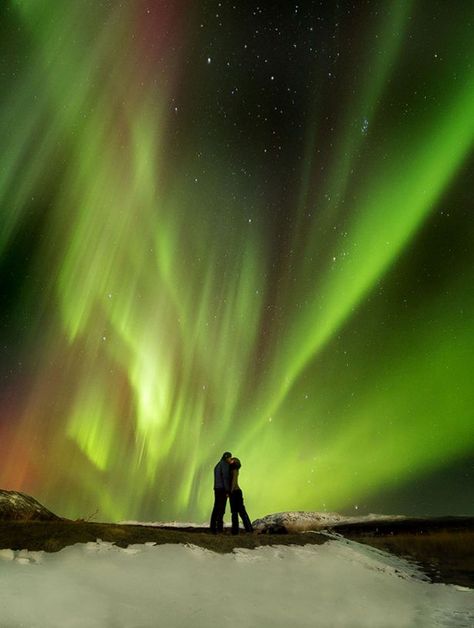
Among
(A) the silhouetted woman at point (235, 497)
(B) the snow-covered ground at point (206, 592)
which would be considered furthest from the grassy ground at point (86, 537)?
(A) the silhouetted woman at point (235, 497)

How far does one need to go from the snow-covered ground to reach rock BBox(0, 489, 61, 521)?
8.58m

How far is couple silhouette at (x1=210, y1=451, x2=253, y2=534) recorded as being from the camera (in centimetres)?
1285

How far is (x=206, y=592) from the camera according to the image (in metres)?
7.07

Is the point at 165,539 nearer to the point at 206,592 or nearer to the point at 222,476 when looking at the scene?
the point at 206,592

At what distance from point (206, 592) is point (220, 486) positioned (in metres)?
5.82

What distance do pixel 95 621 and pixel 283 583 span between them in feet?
11.5

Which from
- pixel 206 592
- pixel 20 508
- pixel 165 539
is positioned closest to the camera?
pixel 206 592

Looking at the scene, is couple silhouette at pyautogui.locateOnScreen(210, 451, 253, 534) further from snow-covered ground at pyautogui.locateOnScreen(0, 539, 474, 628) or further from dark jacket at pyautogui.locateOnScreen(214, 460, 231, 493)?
snow-covered ground at pyautogui.locateOnScreen(0, 539, 474, 628)

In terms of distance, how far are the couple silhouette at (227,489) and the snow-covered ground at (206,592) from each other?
288cm

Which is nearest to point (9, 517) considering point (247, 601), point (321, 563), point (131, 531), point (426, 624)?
point (131, 531)

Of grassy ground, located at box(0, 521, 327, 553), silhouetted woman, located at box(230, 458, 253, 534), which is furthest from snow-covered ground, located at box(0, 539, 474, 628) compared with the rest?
silhouetted woman, located at box(230, 458, 253, 534)

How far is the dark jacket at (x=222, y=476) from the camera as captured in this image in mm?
12844

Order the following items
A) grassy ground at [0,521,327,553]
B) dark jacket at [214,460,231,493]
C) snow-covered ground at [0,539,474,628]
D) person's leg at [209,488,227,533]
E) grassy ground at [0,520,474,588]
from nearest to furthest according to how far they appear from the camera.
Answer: snow-covered ground at [0,539,474,628] < grassy ground at [0,521,327,553] < grassy ground at [0,520,474,588] < dark jacket at [214,460,231,493] < person's leg at [209,488,227,533]

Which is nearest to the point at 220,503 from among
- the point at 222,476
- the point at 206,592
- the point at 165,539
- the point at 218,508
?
the point at 218,508
